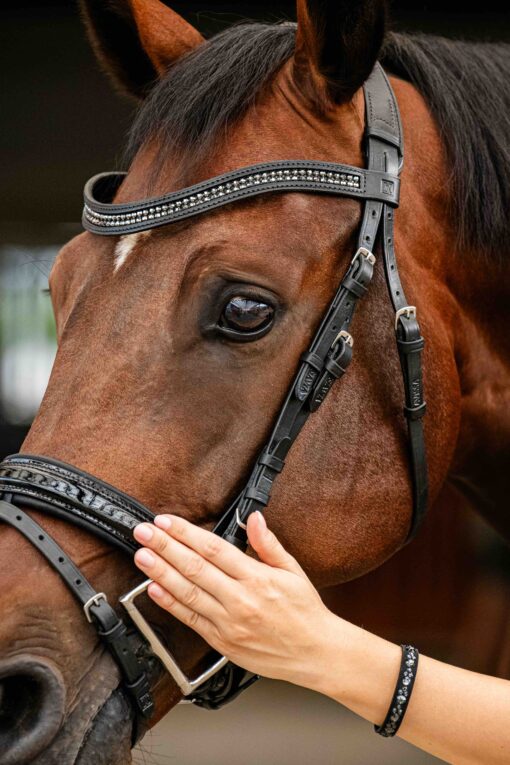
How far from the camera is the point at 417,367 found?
148 centimetres

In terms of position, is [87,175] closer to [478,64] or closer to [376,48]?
[478,64]

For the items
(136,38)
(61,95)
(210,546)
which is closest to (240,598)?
(210,546)

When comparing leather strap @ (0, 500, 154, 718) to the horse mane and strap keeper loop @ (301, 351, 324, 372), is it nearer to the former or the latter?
strap keeper loop @ (301, 351, 324, 372)

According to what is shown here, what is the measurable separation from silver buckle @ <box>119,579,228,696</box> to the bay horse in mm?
34

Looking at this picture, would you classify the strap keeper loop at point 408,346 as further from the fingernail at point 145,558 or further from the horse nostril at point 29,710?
the horse nostril at point 29,710

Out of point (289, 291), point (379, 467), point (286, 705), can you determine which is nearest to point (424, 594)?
point (286, 705)

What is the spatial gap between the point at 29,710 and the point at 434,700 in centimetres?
57

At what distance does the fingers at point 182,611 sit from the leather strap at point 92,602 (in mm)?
83

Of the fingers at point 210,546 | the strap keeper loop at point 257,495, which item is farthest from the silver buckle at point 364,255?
the fingers at point 210,546

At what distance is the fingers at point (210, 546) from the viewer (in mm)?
1149

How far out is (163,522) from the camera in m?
1.18

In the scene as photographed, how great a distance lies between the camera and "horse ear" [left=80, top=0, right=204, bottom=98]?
1696mm

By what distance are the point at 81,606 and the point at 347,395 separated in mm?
548

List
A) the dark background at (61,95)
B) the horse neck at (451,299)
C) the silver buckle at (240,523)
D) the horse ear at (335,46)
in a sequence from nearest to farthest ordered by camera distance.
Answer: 1. the silver buckle at (240,523)
2. the horse ear at (335,46)
3. the horse neck at (451,299)
4. the dark background at (61,95)
